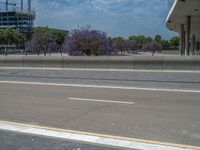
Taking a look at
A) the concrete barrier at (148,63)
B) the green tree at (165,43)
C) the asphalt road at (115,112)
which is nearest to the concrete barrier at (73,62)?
the concrete barrier at (148,63)

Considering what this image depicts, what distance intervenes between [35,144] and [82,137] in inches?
40.0

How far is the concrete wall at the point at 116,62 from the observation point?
22.8 metres

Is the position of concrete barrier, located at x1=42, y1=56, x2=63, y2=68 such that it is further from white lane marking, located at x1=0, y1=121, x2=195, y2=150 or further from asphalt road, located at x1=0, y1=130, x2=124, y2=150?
asphalt road, located at x1=0, y1=130, x2=124, y2=150

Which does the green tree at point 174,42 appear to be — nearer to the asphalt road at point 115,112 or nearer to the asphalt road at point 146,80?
the asphalt road at point 146,80

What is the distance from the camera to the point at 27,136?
24.4 feet

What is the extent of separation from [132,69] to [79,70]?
12.4 feet

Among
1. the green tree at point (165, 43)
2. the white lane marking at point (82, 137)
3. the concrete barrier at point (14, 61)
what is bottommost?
the white lane marking at point (82, 137)

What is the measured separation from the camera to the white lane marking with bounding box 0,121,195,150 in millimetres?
6660

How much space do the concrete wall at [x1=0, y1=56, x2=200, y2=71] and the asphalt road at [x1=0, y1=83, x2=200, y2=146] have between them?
28.5ft

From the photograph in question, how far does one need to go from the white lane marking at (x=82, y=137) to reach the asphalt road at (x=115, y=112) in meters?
0.41

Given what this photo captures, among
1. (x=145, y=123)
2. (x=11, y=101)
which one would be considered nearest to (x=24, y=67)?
(x=11, y=101)

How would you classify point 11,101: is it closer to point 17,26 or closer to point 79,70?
point 79,70

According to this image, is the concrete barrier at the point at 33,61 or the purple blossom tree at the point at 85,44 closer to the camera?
the concrete barrier at the point at 33,61

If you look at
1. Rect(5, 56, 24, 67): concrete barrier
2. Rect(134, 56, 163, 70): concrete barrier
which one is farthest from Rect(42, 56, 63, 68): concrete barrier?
Rect(134, 56, 163, 70): concrete barrier
